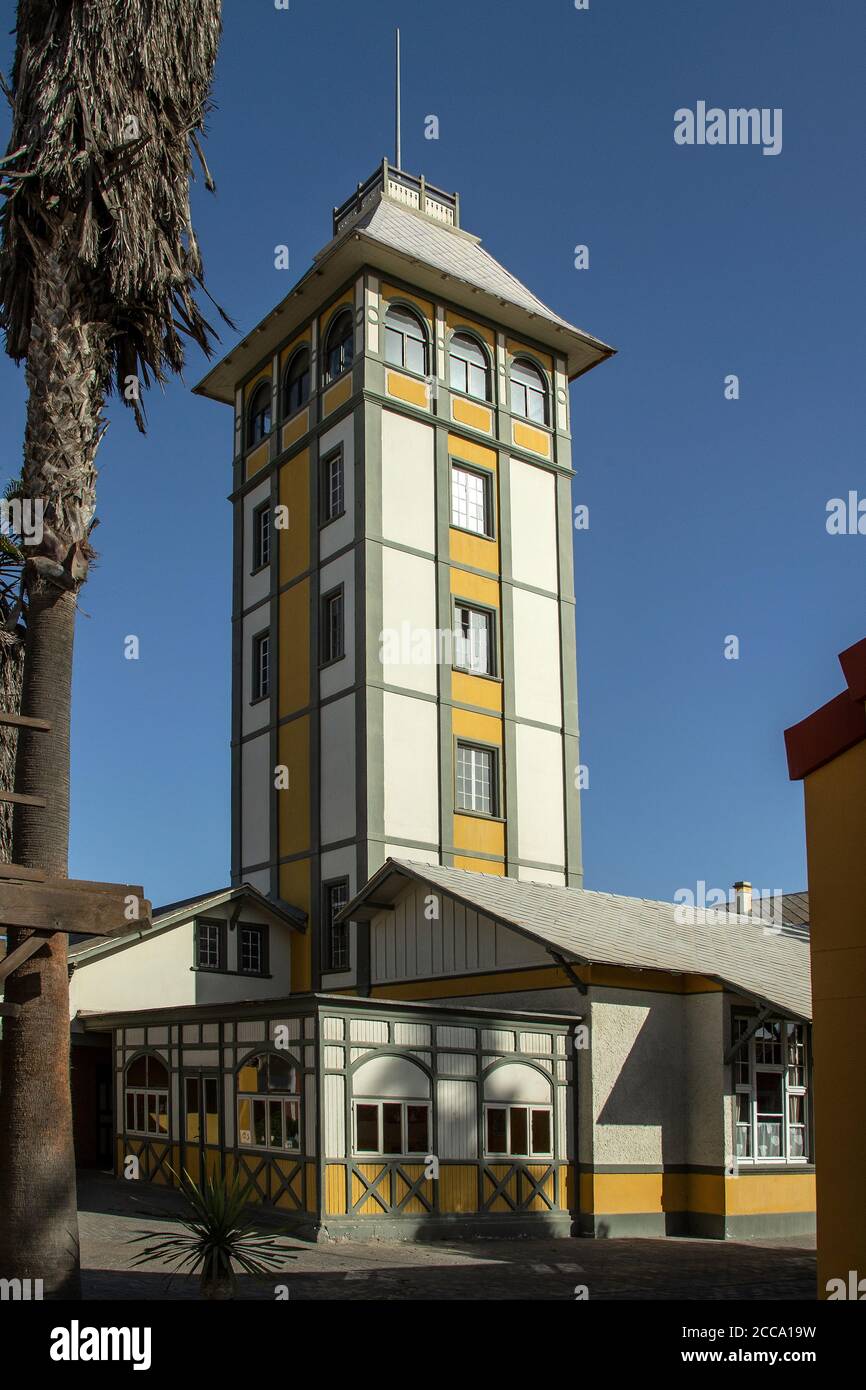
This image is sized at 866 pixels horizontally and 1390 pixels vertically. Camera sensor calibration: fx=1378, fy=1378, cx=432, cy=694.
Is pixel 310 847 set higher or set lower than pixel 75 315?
lower

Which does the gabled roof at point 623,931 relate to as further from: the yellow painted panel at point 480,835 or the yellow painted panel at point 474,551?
the yellow painted panel at point 474,551

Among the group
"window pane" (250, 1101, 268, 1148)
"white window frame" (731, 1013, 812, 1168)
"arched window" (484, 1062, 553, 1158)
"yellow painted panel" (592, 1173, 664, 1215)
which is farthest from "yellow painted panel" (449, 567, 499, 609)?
"window pane" (250, 1101, 268, 1148)

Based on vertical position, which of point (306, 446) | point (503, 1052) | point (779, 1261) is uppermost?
point (306, 446)

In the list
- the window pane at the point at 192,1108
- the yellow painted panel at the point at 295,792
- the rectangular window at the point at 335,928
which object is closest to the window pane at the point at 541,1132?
the window pane at the point at 192,1108

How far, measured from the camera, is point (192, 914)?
89.8 feet

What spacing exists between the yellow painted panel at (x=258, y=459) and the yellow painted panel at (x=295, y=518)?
1.16 metres

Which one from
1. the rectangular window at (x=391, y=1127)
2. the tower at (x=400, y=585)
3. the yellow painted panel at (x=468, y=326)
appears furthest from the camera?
the yellow painted panel at (x=468, y=326)

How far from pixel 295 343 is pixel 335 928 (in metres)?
14.2

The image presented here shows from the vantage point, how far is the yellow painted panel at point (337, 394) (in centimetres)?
A: 3070

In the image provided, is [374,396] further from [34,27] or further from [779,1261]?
[779,1261]
